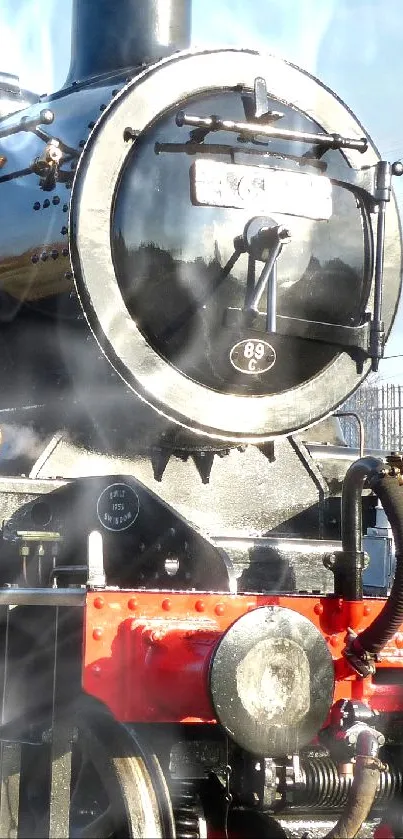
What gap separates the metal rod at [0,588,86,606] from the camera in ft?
10.2

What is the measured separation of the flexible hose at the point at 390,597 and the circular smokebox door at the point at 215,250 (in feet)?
2.10

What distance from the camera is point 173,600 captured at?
3.15 meters

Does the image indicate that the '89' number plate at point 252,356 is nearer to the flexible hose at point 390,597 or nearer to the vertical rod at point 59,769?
the flexible hose at point 390,597

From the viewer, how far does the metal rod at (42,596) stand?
122 inches

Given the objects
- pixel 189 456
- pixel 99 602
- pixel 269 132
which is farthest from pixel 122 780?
pixel 269 132

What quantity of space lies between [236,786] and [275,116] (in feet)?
6.64

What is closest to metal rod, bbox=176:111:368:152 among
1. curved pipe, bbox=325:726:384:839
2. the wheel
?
the wheel

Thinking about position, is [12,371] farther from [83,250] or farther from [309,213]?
[309,213]

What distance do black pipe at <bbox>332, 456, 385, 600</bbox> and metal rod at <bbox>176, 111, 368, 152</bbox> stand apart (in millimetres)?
1098

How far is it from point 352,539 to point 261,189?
112 cm

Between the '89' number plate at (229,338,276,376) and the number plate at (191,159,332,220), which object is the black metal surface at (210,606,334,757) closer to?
the '89' number plate at (229,338,276,376)

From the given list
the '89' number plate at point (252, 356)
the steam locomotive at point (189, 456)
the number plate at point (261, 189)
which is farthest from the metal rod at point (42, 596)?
the number plate at point (261, 189)

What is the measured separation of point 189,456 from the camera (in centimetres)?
388

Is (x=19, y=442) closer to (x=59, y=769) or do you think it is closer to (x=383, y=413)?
(x=59, y=769)
